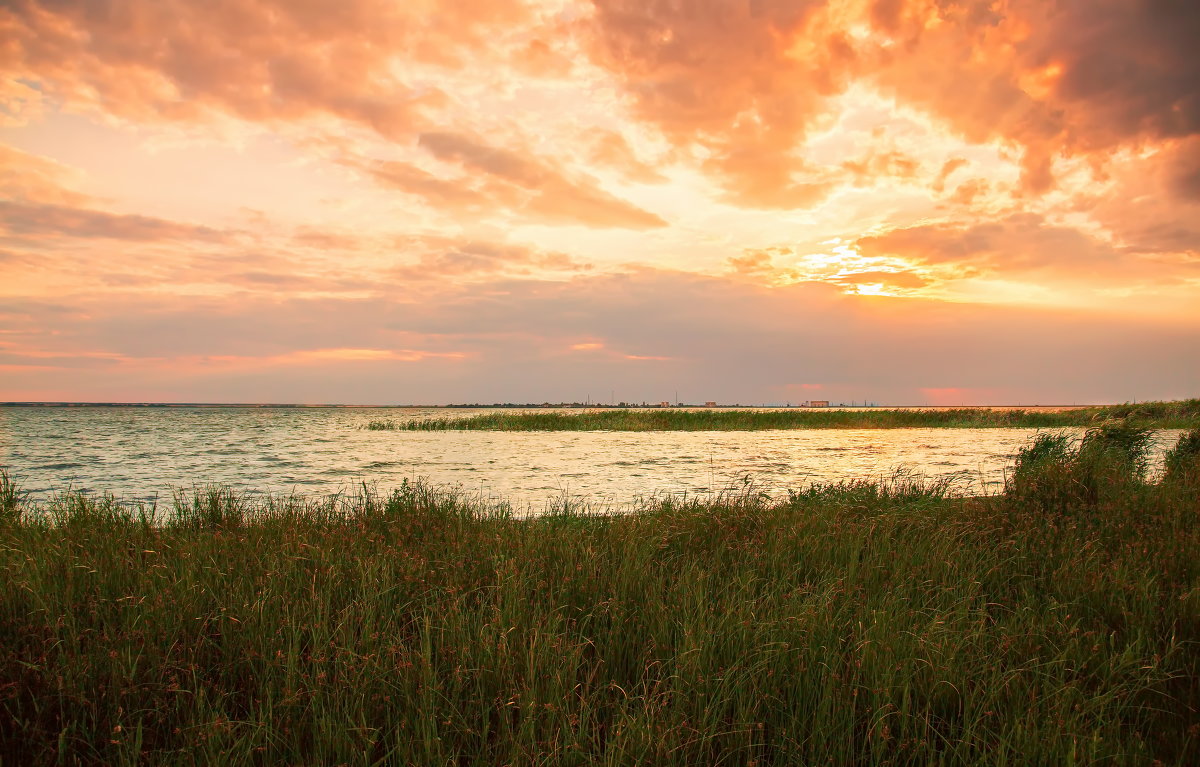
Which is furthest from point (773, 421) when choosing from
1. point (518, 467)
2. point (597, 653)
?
point (597, 653)

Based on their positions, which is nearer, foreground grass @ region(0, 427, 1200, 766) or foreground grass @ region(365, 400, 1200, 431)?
foreground grass @ region(0, 427, 1200, 766)

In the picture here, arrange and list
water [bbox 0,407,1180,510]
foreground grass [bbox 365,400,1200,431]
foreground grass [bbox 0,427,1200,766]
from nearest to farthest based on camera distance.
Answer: foreground grass [bbox 0,427,1200,766]
water [bbox 0,407,1180,510]
foreground grass [bbox 365,400,1200,431]

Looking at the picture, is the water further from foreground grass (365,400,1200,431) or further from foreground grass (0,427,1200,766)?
foreground grass (365,400,1200,431)

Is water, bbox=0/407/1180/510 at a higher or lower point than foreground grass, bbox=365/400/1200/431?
lower

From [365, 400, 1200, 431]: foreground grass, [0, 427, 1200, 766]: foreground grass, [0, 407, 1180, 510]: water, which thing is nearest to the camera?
[0, 427, 1200, 766]: foreground grass

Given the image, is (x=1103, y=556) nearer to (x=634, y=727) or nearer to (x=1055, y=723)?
(x=1055, y=723)

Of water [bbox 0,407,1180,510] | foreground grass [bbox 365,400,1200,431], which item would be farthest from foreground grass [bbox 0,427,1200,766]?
foreground grass [bbox 365,400,1200,431]

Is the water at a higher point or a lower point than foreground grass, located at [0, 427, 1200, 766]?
lower

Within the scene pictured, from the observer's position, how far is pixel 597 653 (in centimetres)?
416

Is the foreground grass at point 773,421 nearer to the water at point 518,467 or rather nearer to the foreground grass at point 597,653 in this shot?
the water at point 518,467

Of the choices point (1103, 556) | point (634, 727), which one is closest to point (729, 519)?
point (1103, 556)

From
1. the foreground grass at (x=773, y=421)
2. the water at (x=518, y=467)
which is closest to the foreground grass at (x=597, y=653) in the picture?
the water at (x=518, y=467)

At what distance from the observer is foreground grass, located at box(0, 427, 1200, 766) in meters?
3.24

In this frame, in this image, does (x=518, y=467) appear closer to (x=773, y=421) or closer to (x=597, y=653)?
(x=597, y=653)
